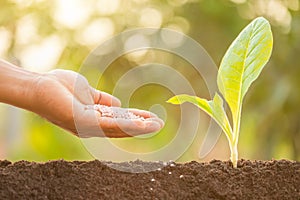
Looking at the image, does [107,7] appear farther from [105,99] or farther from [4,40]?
[105,99]

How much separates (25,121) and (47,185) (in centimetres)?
262

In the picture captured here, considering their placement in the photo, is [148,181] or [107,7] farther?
[107,7]

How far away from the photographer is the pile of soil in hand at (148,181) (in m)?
0.86

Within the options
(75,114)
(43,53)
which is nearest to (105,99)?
(75,114)

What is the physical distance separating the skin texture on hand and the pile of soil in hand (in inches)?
2.4

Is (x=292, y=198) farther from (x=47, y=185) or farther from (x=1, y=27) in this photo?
(x=1, y=27)

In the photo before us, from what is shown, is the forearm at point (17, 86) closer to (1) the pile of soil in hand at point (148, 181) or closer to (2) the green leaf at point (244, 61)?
(1) the pile of soil in hand at point (148, 181)

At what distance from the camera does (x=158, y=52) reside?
320cm

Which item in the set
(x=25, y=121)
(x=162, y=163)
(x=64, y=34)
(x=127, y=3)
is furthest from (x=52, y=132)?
(x=162, y=163)

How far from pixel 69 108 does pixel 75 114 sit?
1cm

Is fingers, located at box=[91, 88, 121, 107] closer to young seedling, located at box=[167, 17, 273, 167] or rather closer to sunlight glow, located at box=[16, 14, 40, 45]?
young seedling, located at box=[167, 17, 273, 167]

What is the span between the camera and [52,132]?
3414mm

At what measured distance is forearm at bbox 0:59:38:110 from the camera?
963 millimetres

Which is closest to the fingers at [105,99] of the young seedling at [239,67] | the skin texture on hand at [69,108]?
the skin texture on hand at [69,108]
